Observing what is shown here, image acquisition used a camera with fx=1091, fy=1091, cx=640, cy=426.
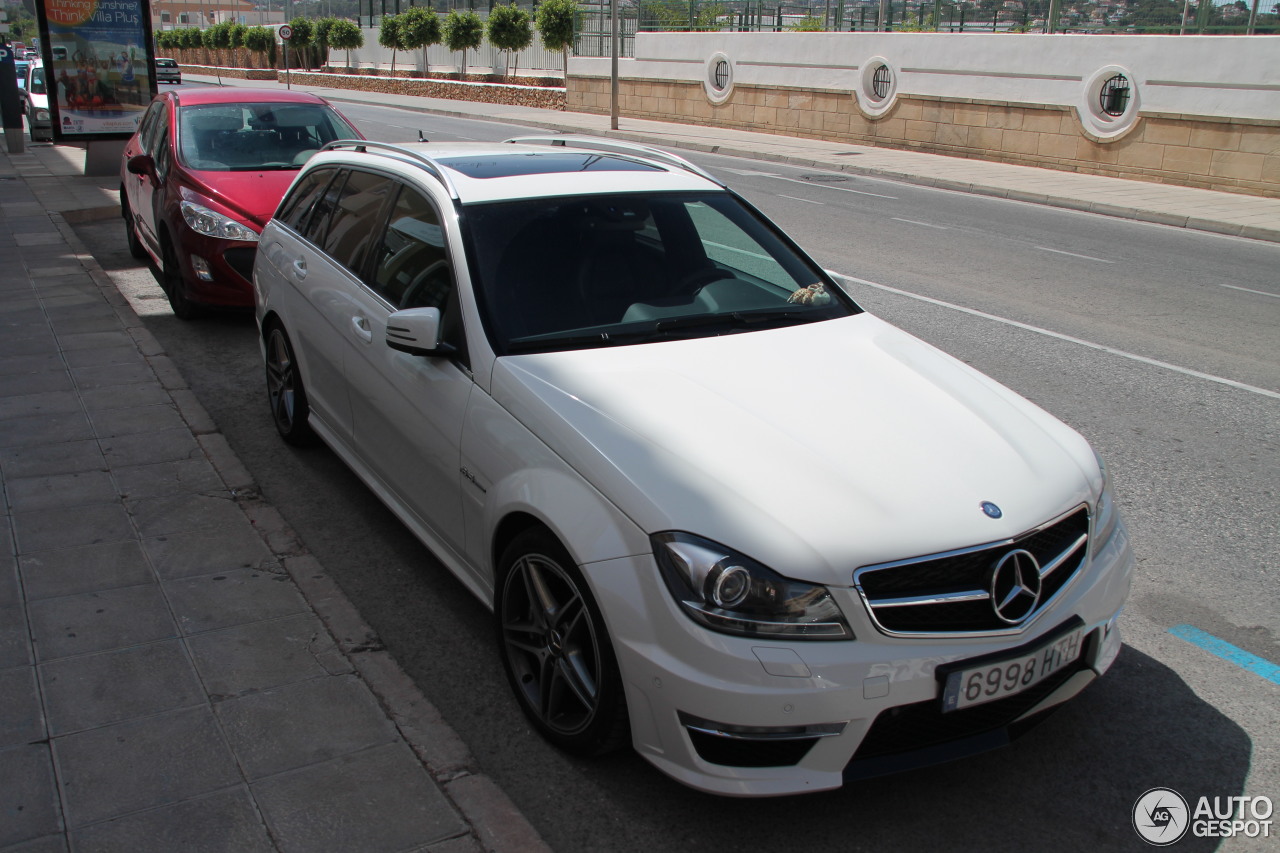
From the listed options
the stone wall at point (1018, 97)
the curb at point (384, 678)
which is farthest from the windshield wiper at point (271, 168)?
the stone wall at point (1018, 97)

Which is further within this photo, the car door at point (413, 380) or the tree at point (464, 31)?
the tree at point (464, 31)

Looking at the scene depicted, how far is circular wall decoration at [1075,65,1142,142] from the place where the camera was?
64.7 ft

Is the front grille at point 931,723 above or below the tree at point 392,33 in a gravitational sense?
below

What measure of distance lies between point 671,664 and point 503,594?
0.86 m

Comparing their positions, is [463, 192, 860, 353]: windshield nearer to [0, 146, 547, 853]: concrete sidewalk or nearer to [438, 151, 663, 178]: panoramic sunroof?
[438, 151, 663, 178]: panoramic sunroof

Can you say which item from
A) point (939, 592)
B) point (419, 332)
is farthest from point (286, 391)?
point (939, 592)

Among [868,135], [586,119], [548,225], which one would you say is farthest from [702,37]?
[548,225]

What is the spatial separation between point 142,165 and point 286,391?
457 cm

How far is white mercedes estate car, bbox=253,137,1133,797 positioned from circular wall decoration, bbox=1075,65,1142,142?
57.8 feet

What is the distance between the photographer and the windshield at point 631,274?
3893mm

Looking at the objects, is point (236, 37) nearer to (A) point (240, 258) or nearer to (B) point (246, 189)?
(B) point (246, 189)

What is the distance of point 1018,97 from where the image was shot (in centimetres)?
2162

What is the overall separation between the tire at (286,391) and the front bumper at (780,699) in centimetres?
318

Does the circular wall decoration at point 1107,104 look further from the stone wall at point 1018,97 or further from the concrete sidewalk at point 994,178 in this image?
the concrete sidewalk at point 994,178
